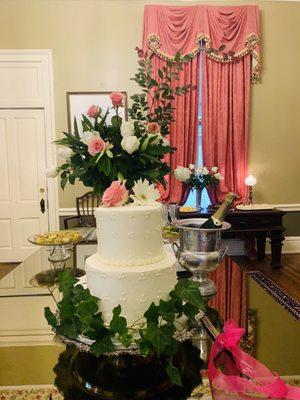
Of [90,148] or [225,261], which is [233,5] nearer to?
[225,261]

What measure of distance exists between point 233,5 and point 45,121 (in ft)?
9.96

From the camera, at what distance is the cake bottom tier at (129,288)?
3.36 ft

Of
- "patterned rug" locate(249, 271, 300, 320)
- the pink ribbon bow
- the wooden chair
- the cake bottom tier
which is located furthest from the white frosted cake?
the wooden chair

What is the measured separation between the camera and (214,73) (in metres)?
4.48

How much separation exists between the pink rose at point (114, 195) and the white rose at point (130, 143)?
0.45 feet

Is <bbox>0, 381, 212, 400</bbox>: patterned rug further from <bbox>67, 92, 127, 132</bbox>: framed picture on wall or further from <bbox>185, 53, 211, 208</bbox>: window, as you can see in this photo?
<bbox>67, 92, 127, 132</bbox>: framed picture on wall

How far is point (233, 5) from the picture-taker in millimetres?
4480

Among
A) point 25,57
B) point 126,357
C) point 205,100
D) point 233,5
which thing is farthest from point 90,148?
point 233,5

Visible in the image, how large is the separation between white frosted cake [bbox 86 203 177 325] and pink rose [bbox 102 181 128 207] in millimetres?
22

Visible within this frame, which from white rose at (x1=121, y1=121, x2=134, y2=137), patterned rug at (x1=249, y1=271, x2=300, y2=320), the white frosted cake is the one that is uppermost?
white rose at (x1=121, y1=121, x2=134, y2=137)

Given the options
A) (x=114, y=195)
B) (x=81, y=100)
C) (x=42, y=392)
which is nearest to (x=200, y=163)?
(x=81, y=100)

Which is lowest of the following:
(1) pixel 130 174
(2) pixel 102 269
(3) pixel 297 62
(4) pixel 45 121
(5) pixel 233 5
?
(2) pixel 102 269

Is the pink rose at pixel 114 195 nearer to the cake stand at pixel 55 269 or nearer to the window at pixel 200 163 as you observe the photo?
the cake stand at pixel 55 269

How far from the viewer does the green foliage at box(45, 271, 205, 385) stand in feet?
2.88
